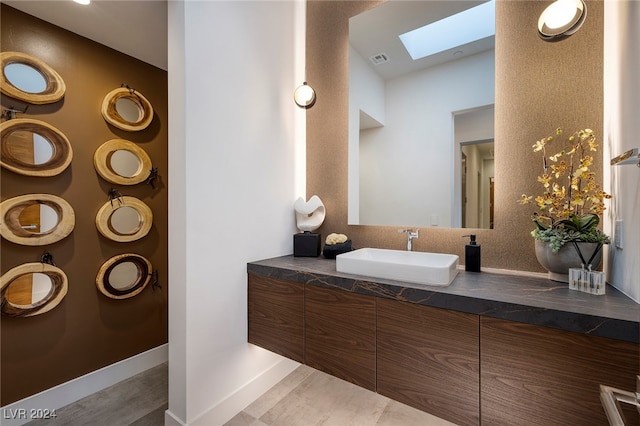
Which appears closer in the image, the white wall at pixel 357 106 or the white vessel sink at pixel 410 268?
the white vessel sink at pixel 410 268

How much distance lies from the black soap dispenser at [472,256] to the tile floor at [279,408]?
0.97 meters

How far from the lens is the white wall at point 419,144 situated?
5.41ft

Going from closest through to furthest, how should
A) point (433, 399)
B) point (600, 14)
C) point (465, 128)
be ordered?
point (433, 399)
point (600, 14)
point (465, 128)

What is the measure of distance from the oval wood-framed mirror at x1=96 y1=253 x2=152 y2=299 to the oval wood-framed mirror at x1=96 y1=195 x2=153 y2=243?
0.53 feet

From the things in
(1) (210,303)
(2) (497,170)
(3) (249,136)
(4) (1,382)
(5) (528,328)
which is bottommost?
(4) (1,382)

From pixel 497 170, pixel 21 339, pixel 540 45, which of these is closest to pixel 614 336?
pixel 497 170

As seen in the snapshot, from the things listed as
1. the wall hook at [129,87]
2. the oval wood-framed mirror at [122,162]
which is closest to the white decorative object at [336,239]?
the oval wood-framed mirror at [122,162]

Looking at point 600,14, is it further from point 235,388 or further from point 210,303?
point 235,388

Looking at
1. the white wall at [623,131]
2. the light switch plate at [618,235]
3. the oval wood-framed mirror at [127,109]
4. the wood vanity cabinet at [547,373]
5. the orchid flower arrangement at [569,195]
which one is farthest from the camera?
the oval wood-framed mirror at [127,109]

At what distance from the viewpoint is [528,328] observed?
966mm

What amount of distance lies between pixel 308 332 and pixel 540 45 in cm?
198

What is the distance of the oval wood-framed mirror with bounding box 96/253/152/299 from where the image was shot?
197cm

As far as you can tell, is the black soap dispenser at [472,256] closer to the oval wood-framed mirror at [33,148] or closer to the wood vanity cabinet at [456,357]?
the wood vanity cabinet at [456,357]

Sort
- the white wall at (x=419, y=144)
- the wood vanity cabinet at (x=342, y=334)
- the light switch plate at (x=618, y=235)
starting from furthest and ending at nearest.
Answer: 1. the white wall at (x=419, y=144)
2. the wood vanity cabinet at (x=342, y=334)
3. the light switch plate at (x=618, y=235)
